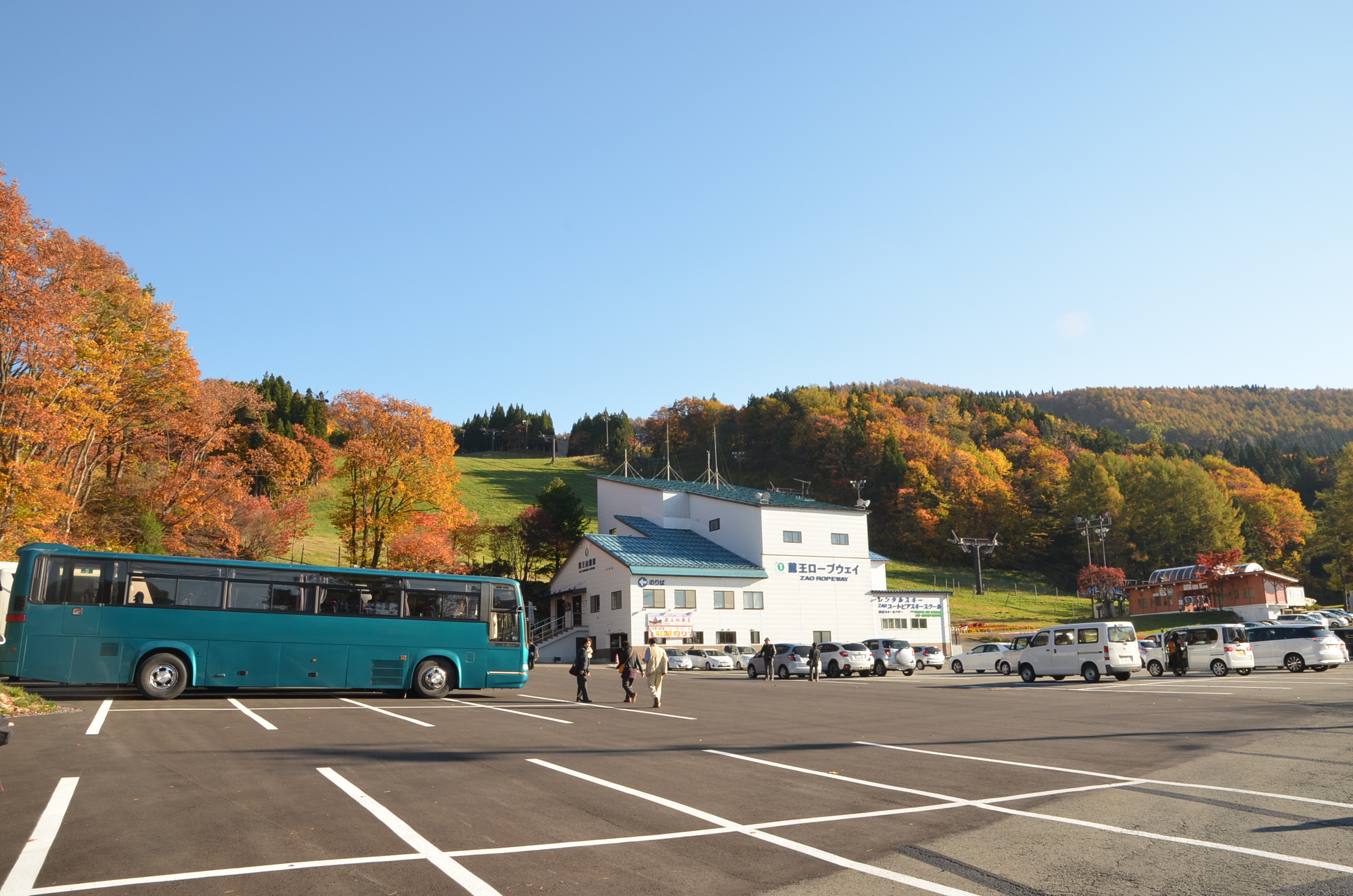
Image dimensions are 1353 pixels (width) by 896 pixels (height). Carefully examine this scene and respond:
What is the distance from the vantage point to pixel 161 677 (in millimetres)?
18703

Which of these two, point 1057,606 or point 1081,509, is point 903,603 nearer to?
point 1057,606

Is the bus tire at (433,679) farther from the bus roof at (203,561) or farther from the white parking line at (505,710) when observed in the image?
the bus roof at (203,561)

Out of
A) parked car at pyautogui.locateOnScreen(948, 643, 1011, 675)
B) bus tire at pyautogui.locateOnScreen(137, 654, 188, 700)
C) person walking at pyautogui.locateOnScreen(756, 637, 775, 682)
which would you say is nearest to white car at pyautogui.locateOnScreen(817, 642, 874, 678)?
person walking at pyautogui.locateOnScreen(756, 637, 775, 682)

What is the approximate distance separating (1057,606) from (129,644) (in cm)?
7866

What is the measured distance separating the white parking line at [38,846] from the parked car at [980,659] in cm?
3399

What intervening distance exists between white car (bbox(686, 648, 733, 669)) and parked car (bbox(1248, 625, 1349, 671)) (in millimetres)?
22734

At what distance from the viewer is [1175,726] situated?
14.5 meters

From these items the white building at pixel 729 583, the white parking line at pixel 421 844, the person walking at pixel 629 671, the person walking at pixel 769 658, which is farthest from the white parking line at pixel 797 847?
the white building at pixel 729 583

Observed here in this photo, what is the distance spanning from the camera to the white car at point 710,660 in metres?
43.5

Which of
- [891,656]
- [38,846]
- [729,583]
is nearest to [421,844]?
[38,846]

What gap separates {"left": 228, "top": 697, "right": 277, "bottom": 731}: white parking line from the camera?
14.0 m

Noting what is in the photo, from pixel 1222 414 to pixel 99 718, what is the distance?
A: 21343cm

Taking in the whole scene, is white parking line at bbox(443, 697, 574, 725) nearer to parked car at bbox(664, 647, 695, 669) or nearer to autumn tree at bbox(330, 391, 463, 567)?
parked car at bbox(664, 647, 695, 669)

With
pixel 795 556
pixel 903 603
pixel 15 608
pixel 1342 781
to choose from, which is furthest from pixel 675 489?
pixel 1342 781
